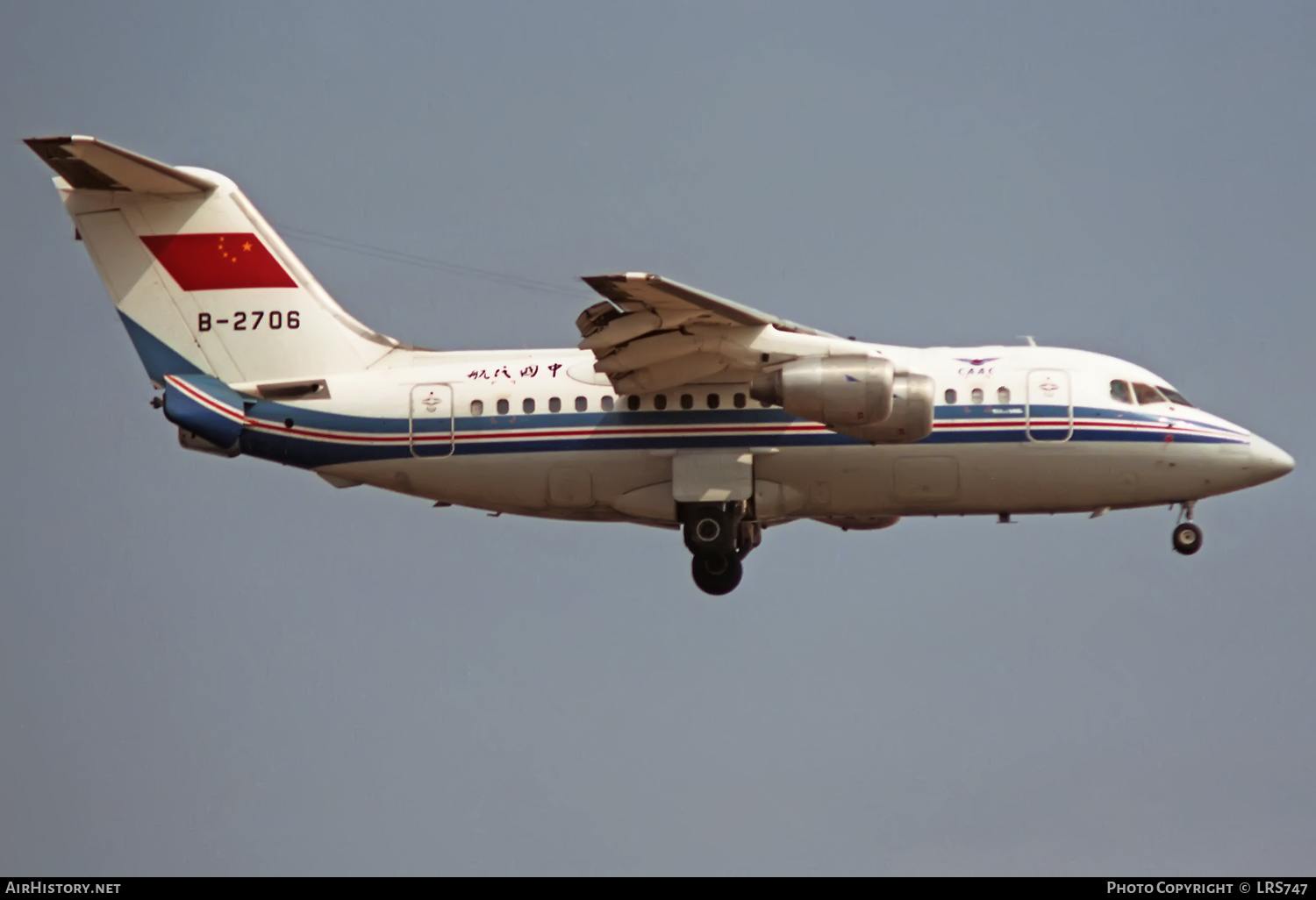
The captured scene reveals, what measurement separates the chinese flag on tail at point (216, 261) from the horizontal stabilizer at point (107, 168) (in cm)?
65

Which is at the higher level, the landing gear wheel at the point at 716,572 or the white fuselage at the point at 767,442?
the white fuselage at the point at 767,442

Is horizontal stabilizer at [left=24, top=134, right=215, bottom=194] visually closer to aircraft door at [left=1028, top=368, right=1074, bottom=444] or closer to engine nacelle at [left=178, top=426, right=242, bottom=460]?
engine nacelle at [left=178, top=426, right=242, bottom=460]

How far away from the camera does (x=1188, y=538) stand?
24188mm

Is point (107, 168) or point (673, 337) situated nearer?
point (673, 337)

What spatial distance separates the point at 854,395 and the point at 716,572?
3.44 metres

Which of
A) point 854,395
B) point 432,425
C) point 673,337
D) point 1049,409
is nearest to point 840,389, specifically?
point 854,395

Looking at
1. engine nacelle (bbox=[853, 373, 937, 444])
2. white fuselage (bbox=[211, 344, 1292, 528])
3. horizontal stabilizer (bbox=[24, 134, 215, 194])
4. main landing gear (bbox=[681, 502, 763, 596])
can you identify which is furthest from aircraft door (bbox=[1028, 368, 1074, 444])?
horizontal stabilizer (bbox=[24, 134, 215, 194])

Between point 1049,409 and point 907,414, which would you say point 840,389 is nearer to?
point 907,414

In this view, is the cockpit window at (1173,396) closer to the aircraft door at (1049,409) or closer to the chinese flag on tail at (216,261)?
the aircraft door at (1049,409)

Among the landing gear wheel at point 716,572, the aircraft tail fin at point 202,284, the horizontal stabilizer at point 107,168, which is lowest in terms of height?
the landing gear wheel at point 716,572

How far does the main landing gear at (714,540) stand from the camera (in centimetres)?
2375

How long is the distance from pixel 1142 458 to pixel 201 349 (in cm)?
1176

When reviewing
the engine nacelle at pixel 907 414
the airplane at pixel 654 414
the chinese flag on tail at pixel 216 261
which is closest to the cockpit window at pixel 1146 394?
the airplane at pixel 654 414

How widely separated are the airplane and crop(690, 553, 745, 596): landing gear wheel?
3cm
